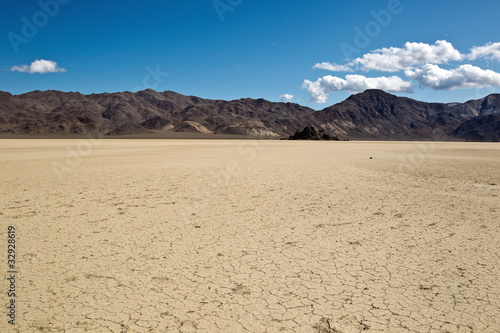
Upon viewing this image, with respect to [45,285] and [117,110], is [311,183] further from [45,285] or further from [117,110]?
[117,110]

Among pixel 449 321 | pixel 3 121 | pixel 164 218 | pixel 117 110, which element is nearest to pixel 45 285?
pixel 164 218

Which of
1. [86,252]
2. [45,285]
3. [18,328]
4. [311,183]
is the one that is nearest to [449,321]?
[18,328]

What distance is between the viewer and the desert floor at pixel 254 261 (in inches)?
135

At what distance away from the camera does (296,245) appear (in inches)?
215

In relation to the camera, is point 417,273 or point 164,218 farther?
point 164,218

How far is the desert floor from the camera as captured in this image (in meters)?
3.42

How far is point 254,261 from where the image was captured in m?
4.83

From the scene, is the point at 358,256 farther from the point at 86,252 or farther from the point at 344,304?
the point at 86,252

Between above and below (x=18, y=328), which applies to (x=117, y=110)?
above

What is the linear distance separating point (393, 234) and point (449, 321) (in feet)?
9.01

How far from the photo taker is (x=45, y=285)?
161 inches

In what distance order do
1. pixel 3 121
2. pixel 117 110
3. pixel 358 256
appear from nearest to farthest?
pixel 358 256 < pixel 3 121 < pixel 117 110

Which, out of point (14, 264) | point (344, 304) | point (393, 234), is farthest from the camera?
point (393, 234)

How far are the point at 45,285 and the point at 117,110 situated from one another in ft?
694
